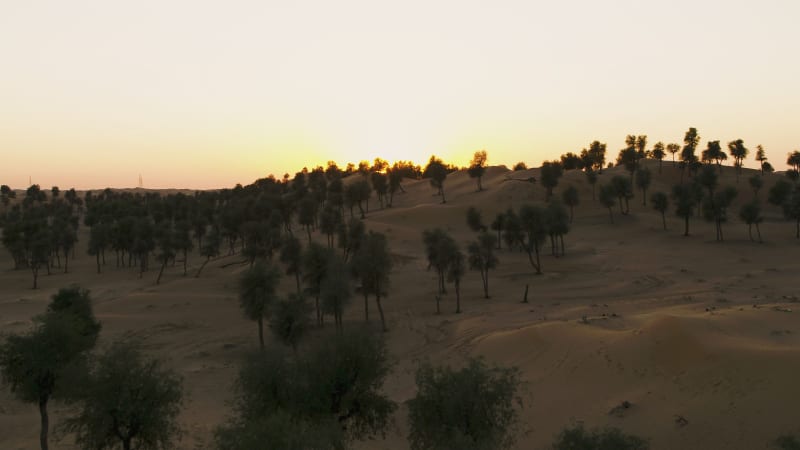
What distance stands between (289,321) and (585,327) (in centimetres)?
2143

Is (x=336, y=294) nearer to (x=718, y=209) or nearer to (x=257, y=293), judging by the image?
(x=257, y=293)

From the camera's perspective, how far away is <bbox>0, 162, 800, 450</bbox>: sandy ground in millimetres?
26422

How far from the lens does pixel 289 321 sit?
43.1m

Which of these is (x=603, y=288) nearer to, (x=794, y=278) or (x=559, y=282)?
(x=559, y=282)

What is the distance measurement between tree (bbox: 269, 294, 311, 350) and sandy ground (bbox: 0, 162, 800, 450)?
168 inches

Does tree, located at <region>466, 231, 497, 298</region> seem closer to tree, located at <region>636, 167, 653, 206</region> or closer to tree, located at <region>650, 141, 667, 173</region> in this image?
tree, located at <region>636, 167, 653, 206</region>

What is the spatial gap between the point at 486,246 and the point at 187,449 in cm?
4265

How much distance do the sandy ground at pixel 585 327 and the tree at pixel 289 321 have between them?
426 centimetres

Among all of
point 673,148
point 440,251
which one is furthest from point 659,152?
point 440,251

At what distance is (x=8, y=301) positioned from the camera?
229 ft

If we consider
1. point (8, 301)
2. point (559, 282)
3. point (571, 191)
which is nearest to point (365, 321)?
point (559, 282)

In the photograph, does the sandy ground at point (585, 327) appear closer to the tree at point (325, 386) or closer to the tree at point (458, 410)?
the tree at point (325, 386)

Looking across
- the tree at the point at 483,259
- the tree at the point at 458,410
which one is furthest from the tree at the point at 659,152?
the tree at the point at 458,410

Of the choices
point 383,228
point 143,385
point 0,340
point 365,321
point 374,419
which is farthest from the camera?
point 383,228
